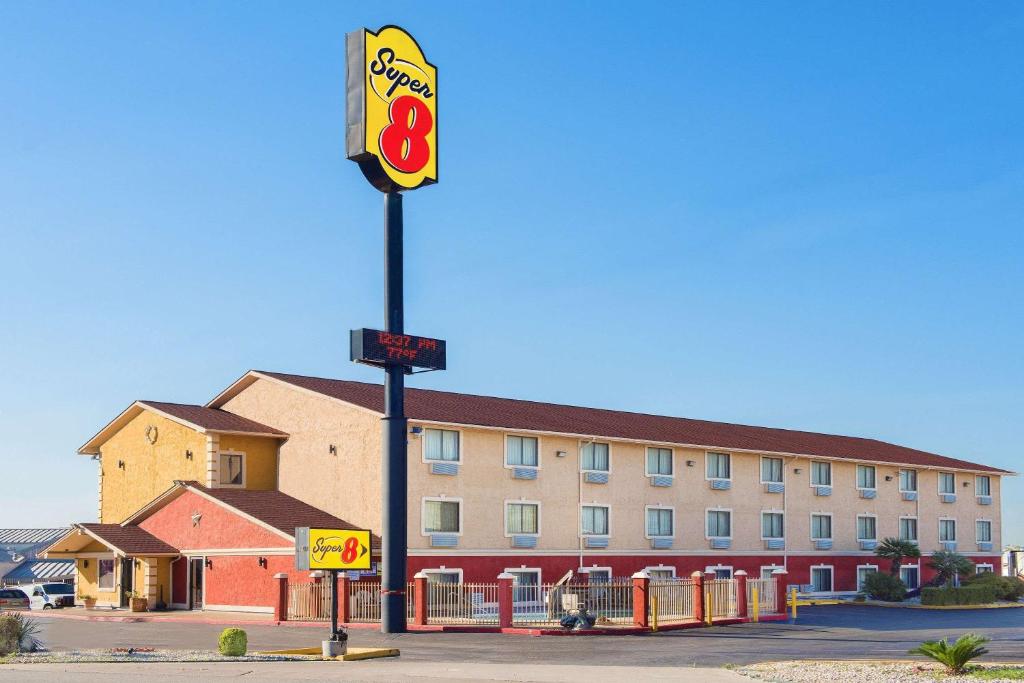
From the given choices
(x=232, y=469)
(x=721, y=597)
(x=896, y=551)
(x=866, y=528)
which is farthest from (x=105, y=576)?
(x=896, y=551)

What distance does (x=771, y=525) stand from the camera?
5912cm

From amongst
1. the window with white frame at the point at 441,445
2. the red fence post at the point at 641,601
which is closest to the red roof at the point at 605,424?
the window with white frame at the point at 441,445

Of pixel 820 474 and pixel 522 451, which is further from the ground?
pixel 522 451

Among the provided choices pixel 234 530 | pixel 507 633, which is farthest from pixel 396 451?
pixel 234 530

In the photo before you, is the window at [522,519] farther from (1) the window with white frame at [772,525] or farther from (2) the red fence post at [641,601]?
(2) the red fence post at [641,601]

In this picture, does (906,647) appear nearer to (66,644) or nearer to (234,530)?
(66,644)

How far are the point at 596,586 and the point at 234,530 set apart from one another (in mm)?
15705

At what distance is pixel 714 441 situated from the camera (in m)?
58.0

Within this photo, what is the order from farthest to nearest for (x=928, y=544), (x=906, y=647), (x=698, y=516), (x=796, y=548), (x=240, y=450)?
1. (x=928, y=544)
2. (x=796, y=548)
3. (x=698, y=516)
4. (x=240, y=450)
5. (x=906, y=647)

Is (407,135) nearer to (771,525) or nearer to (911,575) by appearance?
(771,525)

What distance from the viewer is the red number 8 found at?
36.8 metres

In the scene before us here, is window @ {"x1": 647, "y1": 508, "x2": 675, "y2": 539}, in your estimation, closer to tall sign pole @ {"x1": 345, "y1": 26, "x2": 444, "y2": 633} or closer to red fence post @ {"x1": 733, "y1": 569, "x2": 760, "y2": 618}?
red fence post @ {"x1": 733, "y1": 569, "x2": 760, "y2": 618}

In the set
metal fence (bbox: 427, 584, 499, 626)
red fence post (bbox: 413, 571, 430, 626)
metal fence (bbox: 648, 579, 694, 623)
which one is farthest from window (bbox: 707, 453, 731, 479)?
red fence post (bbox: 413, 571, 430, 626)

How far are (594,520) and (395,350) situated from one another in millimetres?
18542
